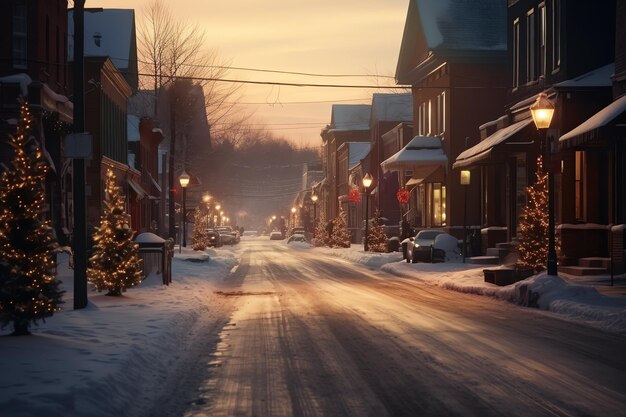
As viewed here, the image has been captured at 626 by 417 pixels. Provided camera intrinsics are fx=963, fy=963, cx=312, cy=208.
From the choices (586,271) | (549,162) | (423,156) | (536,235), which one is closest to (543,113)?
(549,162)

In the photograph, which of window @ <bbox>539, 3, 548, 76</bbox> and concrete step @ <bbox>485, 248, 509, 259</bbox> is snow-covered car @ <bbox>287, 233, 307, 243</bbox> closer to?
concrete step @ <bbox>485, 248, 509, 259</bbox>

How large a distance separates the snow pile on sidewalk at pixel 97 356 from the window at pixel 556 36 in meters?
16.3

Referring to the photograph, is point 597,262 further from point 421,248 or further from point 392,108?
point 392,108

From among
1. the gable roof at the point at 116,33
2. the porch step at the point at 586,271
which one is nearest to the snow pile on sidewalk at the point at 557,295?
the porch step at the point at 586,271

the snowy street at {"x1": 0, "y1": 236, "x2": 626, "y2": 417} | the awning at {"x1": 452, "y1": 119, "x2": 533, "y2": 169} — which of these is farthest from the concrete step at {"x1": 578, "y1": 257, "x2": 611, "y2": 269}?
the snowy street at {"x1": 0, "y1": 236, "x2": 626, "y2": 417}

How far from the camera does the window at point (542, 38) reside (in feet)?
106

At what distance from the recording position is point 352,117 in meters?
97.7

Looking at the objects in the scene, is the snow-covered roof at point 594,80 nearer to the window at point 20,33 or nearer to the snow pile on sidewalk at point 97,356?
the snow pile on sidewalk at point 97,356

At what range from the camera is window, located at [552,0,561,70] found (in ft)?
101

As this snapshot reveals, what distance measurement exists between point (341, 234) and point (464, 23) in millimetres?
23461

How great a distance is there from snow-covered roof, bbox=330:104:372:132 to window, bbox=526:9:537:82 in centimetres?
6226

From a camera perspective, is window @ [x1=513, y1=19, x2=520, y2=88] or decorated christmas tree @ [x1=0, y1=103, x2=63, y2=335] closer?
decorated christmas tree @ [x1=0, y1=103, x2=63, y2=335]

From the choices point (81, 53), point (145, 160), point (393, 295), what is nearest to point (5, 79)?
point (81, 53)

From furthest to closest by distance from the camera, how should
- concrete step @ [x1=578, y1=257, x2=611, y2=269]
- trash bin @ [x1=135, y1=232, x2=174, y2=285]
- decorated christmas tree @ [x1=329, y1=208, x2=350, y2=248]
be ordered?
decorated christmas tree @ [x1=329, y1=208, x2=350, y2=248] → concrete step @ [x1=578, y1=257, x2=611, y2=269] → trash bin @ [x1=135, y1=232, x2=174, y2=285]
